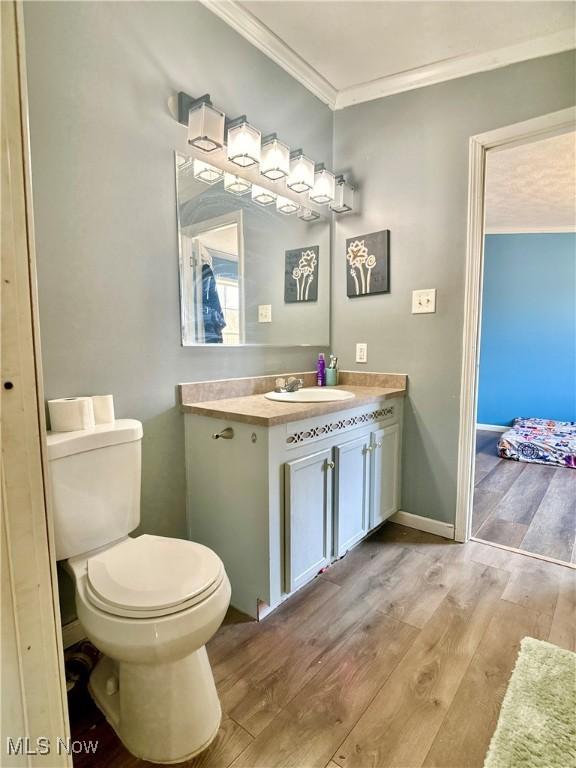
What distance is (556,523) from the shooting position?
2.29 m

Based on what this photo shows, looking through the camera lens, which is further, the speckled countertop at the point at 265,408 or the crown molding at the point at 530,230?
the crown molding at the point at 530,230

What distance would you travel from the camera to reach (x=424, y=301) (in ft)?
6.94

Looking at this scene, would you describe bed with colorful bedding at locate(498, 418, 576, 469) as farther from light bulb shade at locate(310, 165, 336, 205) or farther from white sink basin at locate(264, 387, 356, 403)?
light bulb shade at locate(310, 165, 336, 205)

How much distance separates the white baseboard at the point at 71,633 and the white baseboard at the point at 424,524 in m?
1.67

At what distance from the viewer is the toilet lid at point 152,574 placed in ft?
3.10

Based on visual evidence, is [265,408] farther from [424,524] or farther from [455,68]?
[455,68]

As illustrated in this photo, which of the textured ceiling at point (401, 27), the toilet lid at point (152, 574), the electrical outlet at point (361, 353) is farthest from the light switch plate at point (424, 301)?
the toilet lid at point (152, 574)

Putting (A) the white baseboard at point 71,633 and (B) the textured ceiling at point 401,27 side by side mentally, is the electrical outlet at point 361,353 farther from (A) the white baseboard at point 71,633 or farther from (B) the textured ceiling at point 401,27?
(A) the white baseboard at point 71,633

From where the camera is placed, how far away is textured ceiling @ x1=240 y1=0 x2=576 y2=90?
65.1 inches

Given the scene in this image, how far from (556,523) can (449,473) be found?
0.81m

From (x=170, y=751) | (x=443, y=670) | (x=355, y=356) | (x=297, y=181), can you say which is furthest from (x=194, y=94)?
(x=443, y=670)

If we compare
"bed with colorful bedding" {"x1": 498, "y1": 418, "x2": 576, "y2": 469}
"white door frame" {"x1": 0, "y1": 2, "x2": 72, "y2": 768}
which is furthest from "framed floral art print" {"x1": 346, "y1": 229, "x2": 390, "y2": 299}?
"bed with colorful bedding" {"x1": 498, "y1": 418, "x2": 576, "y2": 469}

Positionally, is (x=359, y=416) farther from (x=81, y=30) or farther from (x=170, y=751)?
(x=81, y=30)

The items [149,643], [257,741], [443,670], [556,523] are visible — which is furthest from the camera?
[556,523]
